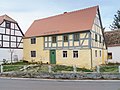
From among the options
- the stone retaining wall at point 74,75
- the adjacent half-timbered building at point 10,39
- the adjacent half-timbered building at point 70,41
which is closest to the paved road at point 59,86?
the stone retaining wall at point 74,75

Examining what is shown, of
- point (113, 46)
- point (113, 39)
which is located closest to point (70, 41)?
point (113, 46)

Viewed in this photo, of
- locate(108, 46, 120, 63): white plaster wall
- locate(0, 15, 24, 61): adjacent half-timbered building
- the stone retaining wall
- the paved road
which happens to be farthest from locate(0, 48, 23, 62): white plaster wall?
the paved road

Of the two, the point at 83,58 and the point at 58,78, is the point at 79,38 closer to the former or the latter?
the point at 83,58

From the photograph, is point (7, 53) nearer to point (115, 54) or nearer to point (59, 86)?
point (115, 54)

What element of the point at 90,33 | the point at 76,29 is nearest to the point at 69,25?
the point at 76,29

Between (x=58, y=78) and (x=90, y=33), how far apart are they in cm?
1055

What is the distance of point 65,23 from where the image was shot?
3278cm

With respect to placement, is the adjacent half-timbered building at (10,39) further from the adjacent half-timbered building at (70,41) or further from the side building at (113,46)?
the side building at (113,46)

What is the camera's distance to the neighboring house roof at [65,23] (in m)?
29.7

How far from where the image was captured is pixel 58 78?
1955 cm

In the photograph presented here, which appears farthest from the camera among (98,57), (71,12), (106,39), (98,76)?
(106,39)

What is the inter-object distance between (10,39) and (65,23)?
1131 cm

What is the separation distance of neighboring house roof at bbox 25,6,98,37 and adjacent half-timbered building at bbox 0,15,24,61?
8.94 ft

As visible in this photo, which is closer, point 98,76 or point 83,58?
point 98,76
